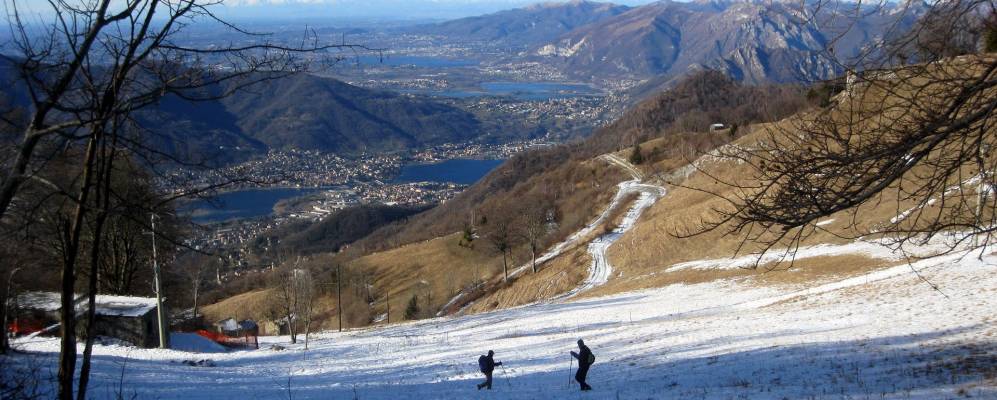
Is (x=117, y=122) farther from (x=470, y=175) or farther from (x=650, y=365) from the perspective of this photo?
(x=470, y=175)

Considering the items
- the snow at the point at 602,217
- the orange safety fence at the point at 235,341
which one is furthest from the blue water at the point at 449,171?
the orange safety fence at the point at 235,341

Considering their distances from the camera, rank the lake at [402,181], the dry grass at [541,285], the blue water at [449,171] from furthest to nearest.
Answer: the blue water at [449,171], the lake at [402,181], the dry grass at [541,285]

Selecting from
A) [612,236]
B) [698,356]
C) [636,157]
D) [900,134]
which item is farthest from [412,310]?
[636,157]

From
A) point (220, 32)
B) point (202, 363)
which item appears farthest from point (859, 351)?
point (202, 363)

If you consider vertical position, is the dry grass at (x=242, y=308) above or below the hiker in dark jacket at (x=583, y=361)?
below

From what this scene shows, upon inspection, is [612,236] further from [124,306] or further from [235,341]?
[124,306]

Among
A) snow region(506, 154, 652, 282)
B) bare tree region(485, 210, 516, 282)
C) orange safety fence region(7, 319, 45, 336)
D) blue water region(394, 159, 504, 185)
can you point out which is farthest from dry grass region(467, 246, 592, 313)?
blue water region(394, 159, 504, 185)

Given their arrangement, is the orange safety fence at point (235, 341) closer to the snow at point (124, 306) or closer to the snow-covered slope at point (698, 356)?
the snow at point (124, 306)
